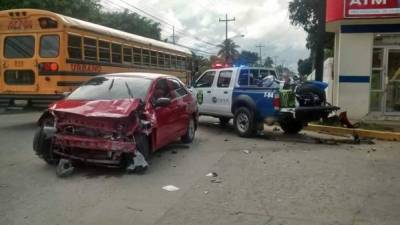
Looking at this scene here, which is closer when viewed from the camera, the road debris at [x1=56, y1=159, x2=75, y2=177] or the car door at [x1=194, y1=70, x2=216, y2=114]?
the road debris at [x1=56, y1=159, x2=75, y2=177]

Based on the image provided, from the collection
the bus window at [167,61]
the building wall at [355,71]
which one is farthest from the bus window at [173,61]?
the building wall at [355,71]

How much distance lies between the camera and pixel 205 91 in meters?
14.8

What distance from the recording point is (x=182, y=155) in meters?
10.3

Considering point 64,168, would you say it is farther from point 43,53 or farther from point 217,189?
point 43,53

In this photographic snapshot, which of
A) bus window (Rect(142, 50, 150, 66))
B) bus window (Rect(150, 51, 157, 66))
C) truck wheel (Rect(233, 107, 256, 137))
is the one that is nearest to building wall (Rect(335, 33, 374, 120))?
truck wheel (Rect(233, 107, 256, 137))

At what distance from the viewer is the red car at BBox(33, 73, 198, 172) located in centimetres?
809

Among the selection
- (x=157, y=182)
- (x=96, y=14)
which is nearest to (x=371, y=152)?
(x=157, y=182)

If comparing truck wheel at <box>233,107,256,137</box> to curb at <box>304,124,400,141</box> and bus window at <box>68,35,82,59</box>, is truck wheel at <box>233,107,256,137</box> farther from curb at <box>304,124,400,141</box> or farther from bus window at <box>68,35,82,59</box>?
bus window at <box>68,35,82,59</box>

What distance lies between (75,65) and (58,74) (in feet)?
2.48

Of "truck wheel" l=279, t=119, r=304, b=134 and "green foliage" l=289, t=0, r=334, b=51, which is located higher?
"green foliage" l=289, t=0, r=334, b=51

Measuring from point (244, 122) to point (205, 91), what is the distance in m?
2.07

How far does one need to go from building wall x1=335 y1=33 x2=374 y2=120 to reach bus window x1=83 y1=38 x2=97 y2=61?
7642 millimetres

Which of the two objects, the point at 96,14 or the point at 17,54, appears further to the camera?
the point at 96,14

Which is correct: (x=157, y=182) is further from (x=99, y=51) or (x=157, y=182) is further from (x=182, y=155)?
(x=99, y=51)
